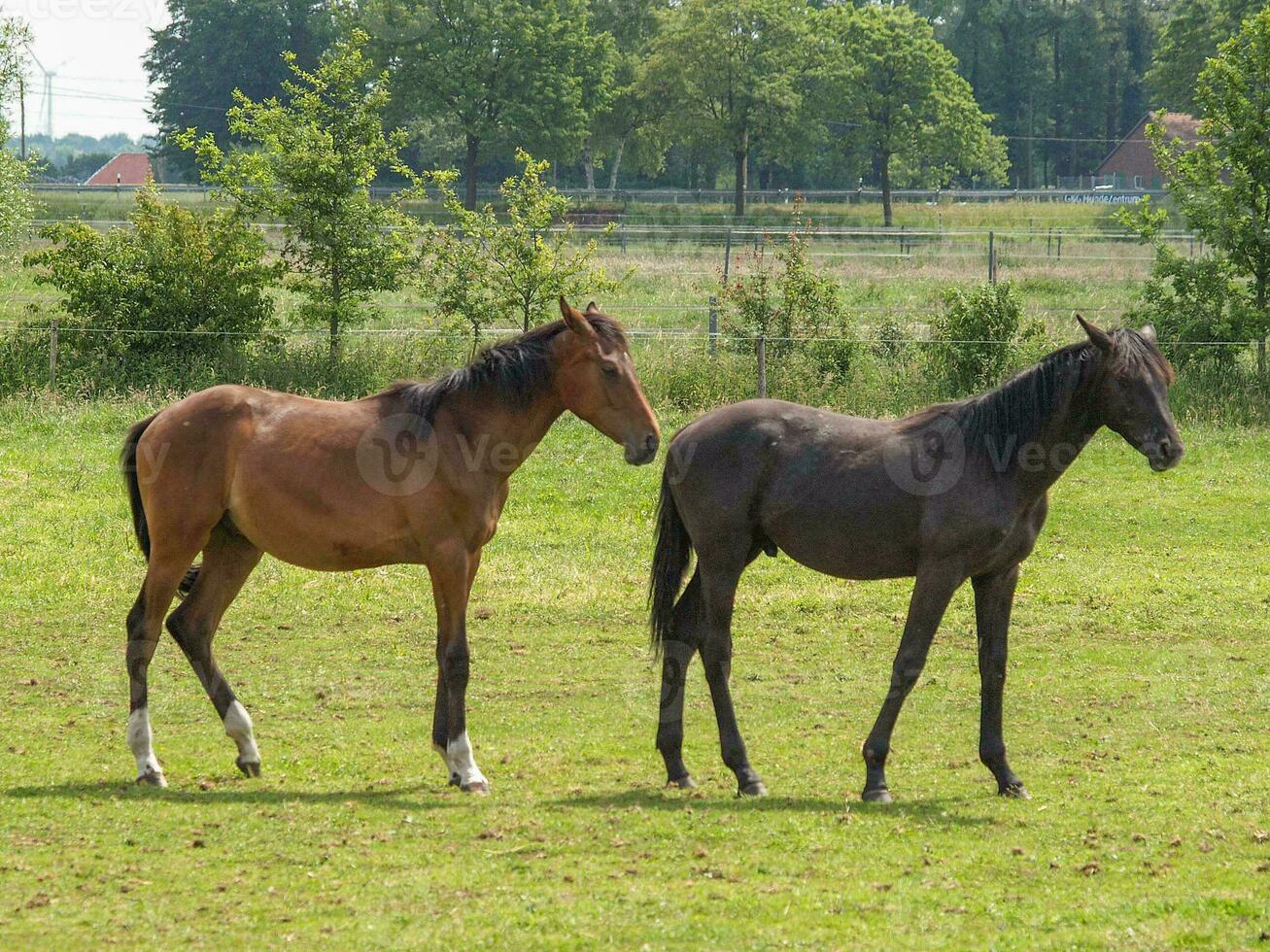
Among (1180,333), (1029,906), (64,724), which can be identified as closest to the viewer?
(1029,906)

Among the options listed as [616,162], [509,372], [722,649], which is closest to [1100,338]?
[722,649]

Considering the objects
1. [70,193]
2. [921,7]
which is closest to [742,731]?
[70,193]

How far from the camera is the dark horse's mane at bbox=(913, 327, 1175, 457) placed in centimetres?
674

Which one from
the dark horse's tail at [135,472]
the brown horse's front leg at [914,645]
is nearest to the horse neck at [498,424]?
the dark horse's tail at [135,472]

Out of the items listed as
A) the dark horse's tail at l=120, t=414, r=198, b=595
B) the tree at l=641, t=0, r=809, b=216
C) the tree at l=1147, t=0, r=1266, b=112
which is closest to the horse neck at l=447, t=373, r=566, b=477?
the dark horse's tail at l=120, t=414, r=198, b=595

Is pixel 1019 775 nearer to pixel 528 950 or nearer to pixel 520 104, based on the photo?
pixel 528 950

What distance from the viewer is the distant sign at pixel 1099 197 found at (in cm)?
5581

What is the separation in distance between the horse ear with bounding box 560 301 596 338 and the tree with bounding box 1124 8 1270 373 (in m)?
14.3

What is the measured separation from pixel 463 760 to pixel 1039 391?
338cm

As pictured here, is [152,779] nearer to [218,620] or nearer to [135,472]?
[218,620]

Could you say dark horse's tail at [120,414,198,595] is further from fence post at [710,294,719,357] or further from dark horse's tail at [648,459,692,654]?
fence post at [710,294,719,357]

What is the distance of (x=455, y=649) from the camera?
697cm

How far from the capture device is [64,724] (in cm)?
798

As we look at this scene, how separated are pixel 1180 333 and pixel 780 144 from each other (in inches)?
1484
